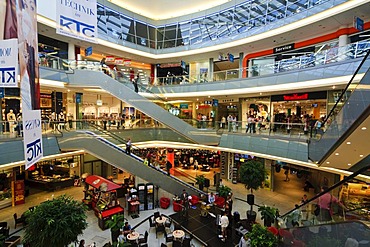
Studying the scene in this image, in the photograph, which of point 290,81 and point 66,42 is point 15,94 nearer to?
point 66,42

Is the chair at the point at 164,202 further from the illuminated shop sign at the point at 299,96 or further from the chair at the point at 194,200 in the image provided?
the illuminated shop sign at the point at 299,96

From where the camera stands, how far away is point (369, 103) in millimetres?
4887

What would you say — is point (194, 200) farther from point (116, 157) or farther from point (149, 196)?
point (116, 157)

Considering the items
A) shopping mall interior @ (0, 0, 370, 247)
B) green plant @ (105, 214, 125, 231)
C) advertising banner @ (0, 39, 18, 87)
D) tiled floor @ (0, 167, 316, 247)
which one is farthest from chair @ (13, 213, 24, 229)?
advertising banner @ (0, 39, 18, 87)

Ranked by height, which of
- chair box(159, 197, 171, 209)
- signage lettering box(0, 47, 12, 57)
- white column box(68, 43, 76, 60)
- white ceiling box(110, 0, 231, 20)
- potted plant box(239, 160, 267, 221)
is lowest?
chair box(159, 197, 171, 209)

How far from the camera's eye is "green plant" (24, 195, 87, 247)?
20.1 feet

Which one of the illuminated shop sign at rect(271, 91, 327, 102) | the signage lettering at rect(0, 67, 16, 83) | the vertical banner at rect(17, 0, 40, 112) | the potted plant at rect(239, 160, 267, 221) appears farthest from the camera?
the illuminated shop sign at rect(271, 91, 327, 102)

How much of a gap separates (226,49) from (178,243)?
1533 cm

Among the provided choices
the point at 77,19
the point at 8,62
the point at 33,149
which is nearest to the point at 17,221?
the point at 33,149

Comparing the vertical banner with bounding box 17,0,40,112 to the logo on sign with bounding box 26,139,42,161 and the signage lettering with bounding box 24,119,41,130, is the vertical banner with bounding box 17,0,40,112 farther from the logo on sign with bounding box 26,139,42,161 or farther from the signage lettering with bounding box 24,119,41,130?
the logo on sign with bounding box 26,139,42,161

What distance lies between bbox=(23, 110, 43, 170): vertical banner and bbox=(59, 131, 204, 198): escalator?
8805 millimetres

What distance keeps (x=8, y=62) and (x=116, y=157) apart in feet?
31.1

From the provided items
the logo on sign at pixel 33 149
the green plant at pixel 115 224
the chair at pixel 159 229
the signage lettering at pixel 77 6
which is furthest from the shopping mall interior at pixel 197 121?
the logo on sign at pixel 33 149

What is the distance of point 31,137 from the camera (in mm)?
3998
